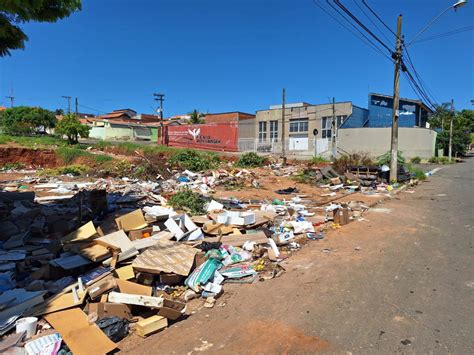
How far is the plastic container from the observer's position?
315cm

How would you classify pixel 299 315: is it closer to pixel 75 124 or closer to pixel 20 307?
pixel 20 307

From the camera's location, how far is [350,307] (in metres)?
3.64

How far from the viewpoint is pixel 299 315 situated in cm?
351

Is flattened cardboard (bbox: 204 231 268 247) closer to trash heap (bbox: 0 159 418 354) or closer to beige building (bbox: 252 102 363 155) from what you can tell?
trash heap (bbox: 0 159 418 354)

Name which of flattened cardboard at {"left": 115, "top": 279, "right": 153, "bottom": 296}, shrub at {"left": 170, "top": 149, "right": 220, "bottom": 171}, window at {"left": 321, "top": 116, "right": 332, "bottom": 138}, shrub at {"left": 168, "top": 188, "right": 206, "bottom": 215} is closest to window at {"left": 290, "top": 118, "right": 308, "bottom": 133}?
window at {"left": 321, "top": 116, "right": 332, "bottom": 138}

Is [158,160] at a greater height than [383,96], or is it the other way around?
[383,96]

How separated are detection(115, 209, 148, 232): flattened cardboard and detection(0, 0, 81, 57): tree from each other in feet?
11.7

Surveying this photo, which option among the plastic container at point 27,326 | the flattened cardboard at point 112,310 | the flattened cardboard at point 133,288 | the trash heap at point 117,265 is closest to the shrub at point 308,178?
the trash heap at point 117,265

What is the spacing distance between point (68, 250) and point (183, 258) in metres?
1.90

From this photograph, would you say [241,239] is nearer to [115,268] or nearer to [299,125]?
[115,268]

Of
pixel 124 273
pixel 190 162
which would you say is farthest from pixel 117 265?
pixel 190 162

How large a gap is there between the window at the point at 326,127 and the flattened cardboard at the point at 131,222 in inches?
1341

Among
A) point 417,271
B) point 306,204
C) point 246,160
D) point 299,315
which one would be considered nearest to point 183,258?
A: point 299,315

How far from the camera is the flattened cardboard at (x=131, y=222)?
6032 mm
